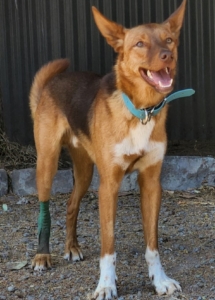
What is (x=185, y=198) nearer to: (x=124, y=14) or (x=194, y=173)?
(x=194, y=173)

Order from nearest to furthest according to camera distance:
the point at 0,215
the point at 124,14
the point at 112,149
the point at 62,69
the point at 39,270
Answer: the point at 112,149, the point at 39,270, the point at 62,69, the point at 0,215, the point at 124,14

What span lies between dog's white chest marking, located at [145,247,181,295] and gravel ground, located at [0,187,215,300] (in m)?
0.06

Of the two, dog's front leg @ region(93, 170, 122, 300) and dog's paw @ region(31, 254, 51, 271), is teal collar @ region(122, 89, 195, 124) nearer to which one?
dog's front leg @ region(93, 170, 122, 300)

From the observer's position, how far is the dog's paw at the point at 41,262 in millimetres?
5199

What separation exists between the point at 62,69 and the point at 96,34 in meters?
3.33

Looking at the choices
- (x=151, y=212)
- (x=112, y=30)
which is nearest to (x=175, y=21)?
(x=112, y=30)

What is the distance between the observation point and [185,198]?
7328 millimetres

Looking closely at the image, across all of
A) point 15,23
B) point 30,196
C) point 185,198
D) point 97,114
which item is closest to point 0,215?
point 30,196

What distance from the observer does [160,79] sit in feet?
14.2

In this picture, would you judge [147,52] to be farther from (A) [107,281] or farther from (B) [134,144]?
(A) [107,281]

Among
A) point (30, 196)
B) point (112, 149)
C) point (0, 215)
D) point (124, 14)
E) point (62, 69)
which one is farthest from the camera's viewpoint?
point (124, 14)

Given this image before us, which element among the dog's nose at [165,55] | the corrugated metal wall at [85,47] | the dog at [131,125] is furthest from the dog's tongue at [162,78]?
the corrugated metal wall at [85,47]

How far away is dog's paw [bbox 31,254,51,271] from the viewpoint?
5199 millimetres

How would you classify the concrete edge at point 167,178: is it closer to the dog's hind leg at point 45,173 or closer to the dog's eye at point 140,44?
the dog's hind leg at point 45,173
